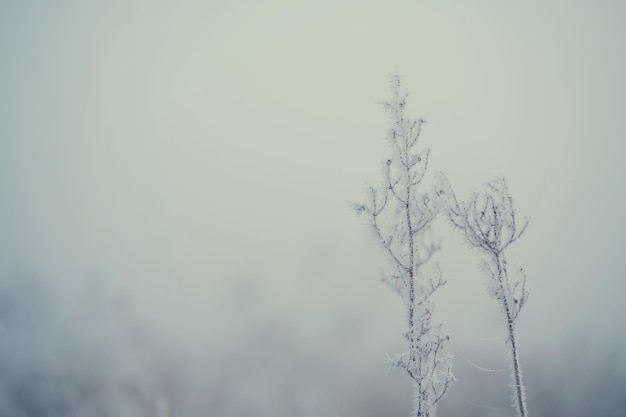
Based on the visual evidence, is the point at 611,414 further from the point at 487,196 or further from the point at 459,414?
the point at 487,196

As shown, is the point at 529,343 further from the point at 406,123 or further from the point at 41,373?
the point at 41,373

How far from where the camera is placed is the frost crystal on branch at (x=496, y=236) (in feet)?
35.5

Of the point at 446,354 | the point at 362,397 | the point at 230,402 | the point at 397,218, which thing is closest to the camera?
the point at 446,354

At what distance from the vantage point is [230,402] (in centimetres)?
5403

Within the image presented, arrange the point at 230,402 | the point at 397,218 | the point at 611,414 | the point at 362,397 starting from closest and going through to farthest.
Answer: the point at 397,218 < the point at 611,414 < the point at 362,397 < the point at 230,402

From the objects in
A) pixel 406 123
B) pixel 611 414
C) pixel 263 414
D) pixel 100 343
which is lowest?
pixel 263 414

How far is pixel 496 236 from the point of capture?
11109mm

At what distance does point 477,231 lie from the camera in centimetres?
1141

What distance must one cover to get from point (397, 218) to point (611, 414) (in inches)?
1991

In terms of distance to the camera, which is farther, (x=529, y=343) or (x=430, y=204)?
(x=529, y=343)

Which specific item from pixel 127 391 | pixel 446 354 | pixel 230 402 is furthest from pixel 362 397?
pixel 446 354

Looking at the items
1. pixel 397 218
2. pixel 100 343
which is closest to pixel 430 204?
pixel 397 218

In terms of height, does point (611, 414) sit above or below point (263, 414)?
above

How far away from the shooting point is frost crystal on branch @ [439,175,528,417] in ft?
35.5
